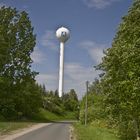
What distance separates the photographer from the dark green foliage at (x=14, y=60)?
67.8 metres

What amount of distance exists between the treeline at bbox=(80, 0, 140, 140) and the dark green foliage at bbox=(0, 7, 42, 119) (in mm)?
37437

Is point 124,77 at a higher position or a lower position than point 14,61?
lower

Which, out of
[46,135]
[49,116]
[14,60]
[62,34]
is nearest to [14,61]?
[14,60]

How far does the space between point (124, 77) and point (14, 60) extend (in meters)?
45.7

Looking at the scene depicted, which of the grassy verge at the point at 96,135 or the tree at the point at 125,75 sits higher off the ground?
the tree at the point at 125,75

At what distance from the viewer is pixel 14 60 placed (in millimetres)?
69562

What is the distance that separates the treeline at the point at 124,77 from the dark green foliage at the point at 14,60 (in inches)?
1474

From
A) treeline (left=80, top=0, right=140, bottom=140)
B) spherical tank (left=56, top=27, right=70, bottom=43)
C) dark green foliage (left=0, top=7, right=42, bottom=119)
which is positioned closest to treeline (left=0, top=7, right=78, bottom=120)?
dark green foliage (left=0, top=7, right=42, bottom=119)

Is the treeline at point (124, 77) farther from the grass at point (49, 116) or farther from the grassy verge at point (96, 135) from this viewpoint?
the grass at point (49, 116)

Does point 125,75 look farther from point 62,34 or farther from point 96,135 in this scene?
point 62,34

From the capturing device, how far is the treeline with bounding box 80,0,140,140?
872 inches

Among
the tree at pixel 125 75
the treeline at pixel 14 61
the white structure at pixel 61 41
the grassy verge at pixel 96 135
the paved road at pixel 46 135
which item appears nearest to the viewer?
the tree at pixel 125 75

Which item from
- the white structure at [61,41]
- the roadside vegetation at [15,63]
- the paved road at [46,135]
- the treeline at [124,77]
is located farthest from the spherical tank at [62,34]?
the treeline at [124,77]

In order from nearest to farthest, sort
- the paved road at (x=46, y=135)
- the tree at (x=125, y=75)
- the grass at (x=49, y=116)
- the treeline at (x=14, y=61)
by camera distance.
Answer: the tree at (x=125, y=75)
the paved road at (x=46, y=135)
the treeline at (x=14, y=61)
the grass at (x=49, y=116)
